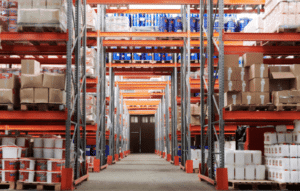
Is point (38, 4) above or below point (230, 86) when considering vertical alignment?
above

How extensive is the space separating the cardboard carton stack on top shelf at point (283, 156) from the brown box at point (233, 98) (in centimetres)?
129

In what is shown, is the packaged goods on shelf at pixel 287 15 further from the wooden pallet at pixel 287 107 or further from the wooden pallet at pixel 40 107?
the wooden pallet at pixel 40 107

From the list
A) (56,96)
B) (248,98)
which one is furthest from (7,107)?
(248,98)

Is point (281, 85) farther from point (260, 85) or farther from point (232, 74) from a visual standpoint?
point (232, 74)

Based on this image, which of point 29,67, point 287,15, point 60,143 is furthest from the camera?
point 287,15

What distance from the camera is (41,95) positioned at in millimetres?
8039

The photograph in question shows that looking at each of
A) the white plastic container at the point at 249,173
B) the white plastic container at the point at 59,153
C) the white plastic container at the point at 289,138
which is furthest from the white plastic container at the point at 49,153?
the white plastic container at the point at 289,138

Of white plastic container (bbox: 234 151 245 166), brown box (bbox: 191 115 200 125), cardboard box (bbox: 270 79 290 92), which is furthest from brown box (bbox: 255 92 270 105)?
brown box (bbox: 191 115 200 125)

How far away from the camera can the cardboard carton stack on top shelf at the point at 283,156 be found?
27.0 feet

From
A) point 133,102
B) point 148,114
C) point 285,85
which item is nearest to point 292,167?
point 285,85

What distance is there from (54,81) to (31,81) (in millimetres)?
461

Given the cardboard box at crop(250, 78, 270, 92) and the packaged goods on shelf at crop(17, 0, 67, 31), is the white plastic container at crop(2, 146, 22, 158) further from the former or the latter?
the cardboard box at crop(250, 78, 270, 92)

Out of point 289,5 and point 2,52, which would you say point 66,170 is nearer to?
point 2,52

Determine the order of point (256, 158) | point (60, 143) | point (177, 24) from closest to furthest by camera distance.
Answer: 1. point (60, 143)
2. point (256, 158)
3. point (177, 24)
